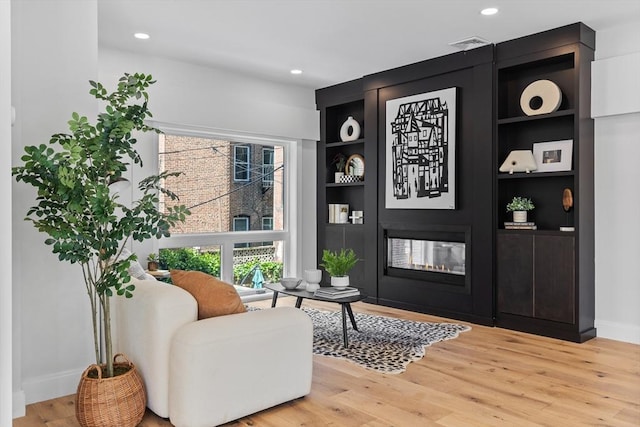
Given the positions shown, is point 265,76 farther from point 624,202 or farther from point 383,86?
point 624,202

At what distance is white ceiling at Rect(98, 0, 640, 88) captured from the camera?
3801mm

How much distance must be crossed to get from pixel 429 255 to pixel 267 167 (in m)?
2.27

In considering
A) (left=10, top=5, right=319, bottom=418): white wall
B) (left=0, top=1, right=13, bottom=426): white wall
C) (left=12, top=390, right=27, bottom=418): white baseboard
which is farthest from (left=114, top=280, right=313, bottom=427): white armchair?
(left=0, top=1, right=13, bottom=426): white wall

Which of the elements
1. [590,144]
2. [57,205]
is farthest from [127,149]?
[590,144]

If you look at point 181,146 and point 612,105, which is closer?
point 612,105

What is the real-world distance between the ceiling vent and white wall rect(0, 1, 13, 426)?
4.54 m

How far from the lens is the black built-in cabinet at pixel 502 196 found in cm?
423

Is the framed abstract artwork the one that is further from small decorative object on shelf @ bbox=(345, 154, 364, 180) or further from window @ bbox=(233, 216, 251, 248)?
window @ bbox=(233, 216, 251, 248)

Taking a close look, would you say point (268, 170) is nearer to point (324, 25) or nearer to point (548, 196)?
point (324, 25)

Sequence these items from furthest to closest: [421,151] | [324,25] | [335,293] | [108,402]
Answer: [421,151] < [324,25] < [335,293] < [108,402]

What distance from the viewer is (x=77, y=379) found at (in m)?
3.00

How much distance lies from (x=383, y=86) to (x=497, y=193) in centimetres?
180

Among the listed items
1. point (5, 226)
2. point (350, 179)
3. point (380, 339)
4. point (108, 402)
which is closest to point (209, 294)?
point (108, 402)

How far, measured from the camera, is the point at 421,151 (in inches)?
207
